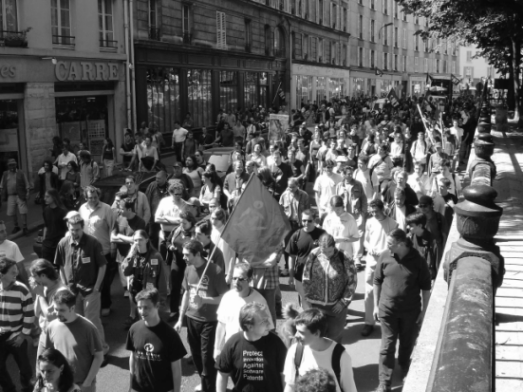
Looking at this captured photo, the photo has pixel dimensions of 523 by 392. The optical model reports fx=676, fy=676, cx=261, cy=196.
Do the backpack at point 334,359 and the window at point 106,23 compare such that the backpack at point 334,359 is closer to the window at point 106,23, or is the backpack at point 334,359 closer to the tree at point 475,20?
the tree at point 475,20

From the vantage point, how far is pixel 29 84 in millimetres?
19453

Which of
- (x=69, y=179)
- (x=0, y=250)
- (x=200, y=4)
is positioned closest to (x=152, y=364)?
(x=0, y=250)

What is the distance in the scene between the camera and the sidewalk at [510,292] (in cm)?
458

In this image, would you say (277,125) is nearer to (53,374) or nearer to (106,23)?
(106,23)

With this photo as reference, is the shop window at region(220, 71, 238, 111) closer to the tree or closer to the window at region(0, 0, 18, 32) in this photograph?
the tree

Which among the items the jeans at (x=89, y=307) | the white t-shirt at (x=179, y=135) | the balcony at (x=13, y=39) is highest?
the balcony at (x=13, y=39)

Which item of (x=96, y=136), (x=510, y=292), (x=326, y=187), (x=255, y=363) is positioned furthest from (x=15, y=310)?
(x=96, y=136)

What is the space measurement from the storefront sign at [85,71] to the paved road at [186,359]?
12.7 m

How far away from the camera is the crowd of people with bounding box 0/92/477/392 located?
5090 mm

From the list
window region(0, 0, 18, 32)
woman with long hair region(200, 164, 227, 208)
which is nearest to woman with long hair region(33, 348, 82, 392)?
woman with long hair region(200, 164, 227, 208)

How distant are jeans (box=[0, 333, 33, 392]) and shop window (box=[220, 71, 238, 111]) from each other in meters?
28.2

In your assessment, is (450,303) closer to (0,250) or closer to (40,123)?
(0,250)

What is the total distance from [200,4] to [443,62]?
69.8 m

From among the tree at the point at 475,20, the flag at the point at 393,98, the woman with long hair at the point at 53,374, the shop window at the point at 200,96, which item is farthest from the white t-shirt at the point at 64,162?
the flag at the point at 393,98
